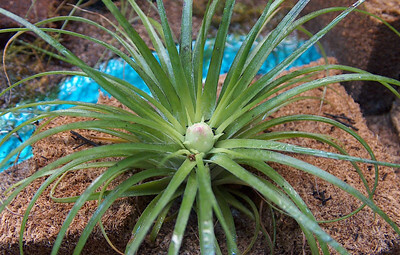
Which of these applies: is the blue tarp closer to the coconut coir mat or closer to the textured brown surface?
the textured brown surface

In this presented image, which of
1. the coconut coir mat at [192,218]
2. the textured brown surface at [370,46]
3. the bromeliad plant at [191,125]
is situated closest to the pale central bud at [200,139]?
the bromeliad plant at [191,125]

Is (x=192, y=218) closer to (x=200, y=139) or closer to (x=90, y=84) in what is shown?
(x=200, y=139)

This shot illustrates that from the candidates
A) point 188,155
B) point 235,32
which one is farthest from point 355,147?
point 235,32

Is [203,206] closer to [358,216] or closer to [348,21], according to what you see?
[358,216]

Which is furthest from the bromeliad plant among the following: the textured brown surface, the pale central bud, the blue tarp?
the textured brown surface

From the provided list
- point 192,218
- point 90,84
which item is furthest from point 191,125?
point 90,84

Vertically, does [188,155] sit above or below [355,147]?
below

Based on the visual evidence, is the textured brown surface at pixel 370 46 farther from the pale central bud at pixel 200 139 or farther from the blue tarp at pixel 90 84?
the pale central bud at pixel 200 139
